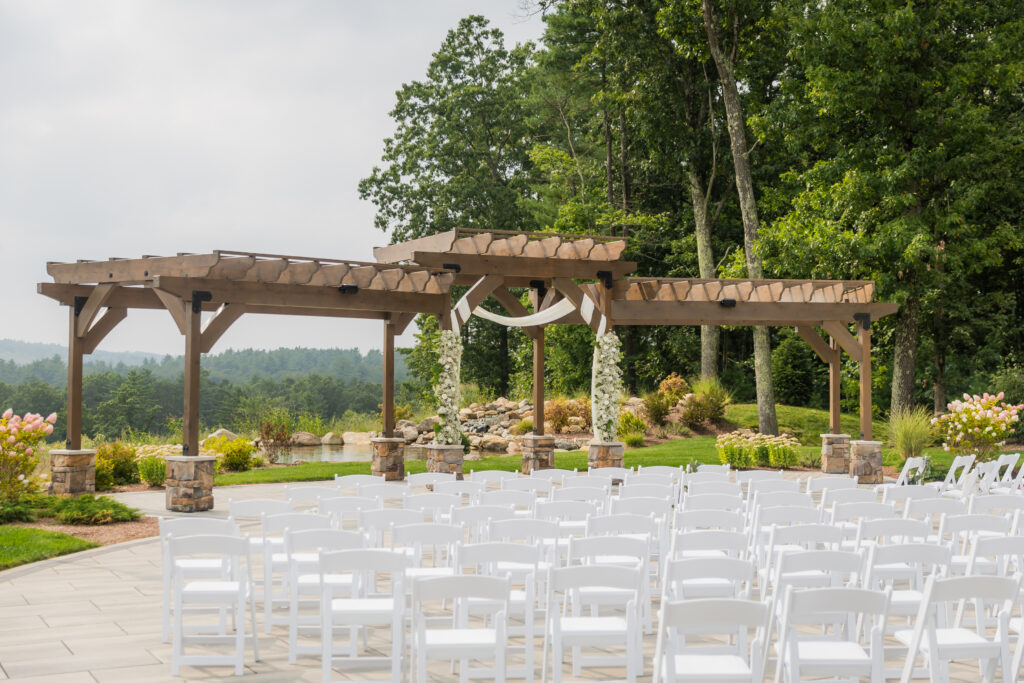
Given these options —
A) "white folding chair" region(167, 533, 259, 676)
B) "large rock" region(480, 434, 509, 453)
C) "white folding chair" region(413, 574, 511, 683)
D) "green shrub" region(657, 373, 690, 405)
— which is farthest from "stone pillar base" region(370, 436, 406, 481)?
"white folding chair" region(413, 574, 511, 683)

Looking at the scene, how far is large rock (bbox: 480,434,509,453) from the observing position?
22766 mm

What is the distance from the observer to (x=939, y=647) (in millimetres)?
4156

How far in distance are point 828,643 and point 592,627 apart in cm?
107

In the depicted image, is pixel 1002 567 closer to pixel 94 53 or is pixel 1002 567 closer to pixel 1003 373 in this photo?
pixel 1003 373

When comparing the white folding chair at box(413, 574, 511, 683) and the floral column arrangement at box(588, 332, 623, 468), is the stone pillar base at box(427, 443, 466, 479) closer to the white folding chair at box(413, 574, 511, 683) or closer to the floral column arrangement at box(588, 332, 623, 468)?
the floral column arrangement at box(588, 332, 623, 468)

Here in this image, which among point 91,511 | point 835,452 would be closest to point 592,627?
point 91,511

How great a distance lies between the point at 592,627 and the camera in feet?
Answer: 14.4

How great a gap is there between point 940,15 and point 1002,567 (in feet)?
58.5

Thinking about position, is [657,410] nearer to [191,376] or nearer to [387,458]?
[387,458]

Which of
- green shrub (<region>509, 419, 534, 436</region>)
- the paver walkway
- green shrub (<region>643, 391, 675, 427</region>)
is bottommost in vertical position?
the paver walkway

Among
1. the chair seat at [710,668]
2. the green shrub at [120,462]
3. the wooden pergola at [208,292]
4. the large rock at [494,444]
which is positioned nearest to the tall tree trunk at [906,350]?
the large rock at [494,444]

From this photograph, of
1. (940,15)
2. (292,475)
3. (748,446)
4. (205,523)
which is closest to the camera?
(205,523)

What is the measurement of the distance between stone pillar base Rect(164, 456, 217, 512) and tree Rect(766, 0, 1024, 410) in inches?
564

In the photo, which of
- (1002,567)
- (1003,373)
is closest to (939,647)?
(1002,567)
